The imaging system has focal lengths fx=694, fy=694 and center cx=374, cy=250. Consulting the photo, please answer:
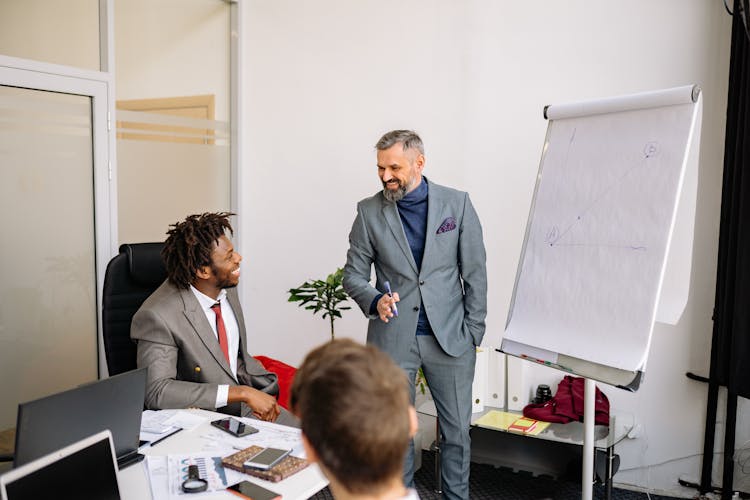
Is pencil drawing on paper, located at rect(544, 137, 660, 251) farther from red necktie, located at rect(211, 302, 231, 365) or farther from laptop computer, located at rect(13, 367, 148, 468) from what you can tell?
laptop computer, located at rect(13, 367, 148, 468)

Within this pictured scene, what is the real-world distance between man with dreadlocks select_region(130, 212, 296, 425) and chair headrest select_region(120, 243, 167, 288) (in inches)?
5.9

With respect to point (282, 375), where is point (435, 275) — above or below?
above

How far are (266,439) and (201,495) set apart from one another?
352mm

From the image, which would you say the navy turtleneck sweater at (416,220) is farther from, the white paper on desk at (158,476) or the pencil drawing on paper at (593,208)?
the white paper on desk at (158,476)

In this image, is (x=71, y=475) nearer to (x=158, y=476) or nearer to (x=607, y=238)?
(x=158, y=476)

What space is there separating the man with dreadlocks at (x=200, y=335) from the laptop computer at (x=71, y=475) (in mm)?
745

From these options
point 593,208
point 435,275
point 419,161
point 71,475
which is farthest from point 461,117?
point 71,475

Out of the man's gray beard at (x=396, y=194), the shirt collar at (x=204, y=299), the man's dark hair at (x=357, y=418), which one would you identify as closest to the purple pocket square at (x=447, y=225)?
the man's gray beard at (x=396, y=194)

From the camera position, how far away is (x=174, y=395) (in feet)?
7.34

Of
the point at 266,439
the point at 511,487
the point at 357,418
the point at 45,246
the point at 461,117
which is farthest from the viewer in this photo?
the point at 461,117

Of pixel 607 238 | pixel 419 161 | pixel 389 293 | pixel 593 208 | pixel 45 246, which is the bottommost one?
pixel 389 293

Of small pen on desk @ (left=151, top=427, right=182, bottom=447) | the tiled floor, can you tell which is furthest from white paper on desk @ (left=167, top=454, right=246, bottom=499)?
the tiled floor

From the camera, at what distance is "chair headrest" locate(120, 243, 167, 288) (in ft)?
8.71

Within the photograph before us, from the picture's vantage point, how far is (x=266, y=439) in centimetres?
194
